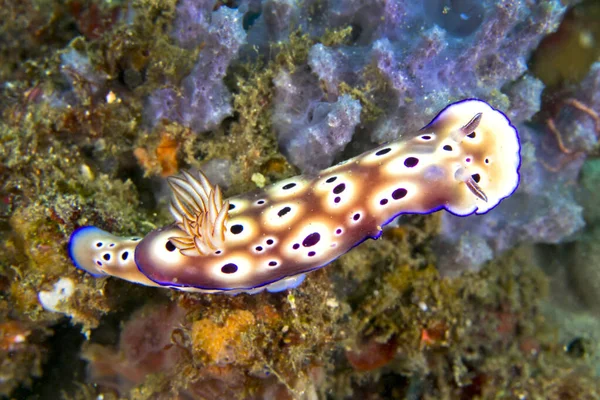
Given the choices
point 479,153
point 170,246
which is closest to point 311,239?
point 170,246

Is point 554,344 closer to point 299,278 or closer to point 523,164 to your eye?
point 523,164

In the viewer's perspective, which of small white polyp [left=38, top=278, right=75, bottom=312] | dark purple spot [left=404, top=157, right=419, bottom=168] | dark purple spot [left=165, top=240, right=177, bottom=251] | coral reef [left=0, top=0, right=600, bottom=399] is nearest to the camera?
dark purple spot [left=404, top=157, right=419, bottom=168]

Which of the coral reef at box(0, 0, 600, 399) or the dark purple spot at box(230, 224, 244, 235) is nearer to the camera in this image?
the dark purple spot at box(230, 224, 244, 235)

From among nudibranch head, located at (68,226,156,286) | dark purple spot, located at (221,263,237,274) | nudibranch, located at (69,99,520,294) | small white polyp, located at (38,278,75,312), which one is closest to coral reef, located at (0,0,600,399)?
small white polyp, located at (38,278,75,312)

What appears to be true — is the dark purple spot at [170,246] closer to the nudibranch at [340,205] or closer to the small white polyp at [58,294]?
the nudibranch at [340,205]

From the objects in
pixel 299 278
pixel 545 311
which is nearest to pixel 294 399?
pixel 299 278

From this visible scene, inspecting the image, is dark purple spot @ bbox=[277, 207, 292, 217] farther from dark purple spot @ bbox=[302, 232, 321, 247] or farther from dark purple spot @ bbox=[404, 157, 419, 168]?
dark purple spot @ bbox=[404, 157, 419, 168]

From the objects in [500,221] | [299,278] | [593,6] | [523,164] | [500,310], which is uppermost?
[593,6]

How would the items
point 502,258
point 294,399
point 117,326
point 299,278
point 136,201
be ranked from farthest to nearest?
point 502,258 < point 117,326 < point 136,201 < point 294,399 < point 299,278
